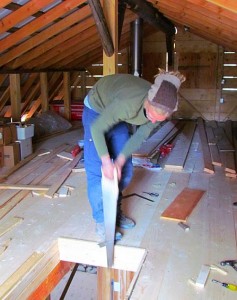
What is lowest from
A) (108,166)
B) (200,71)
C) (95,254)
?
(95,254)

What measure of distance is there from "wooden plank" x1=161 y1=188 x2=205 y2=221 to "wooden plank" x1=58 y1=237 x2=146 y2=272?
0.55 metres

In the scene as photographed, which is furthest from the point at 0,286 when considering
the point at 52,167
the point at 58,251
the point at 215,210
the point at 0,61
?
the point at 0,61

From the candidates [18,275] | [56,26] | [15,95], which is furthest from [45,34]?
[18,275]

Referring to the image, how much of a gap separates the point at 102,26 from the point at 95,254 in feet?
7.16

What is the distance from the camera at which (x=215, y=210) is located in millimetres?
2871

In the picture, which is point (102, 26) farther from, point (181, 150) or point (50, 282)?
point (50, 282)

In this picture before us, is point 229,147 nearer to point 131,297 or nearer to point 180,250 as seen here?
point 180,250

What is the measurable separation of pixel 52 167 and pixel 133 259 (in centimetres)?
215

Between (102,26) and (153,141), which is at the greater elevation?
(102,26)

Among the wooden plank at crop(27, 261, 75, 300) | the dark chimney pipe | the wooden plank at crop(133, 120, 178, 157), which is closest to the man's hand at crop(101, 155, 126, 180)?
the wooden plank at crop(27, 261, 75, 300)

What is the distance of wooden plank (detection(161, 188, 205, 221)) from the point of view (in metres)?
2.72

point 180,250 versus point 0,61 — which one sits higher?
point 0,61

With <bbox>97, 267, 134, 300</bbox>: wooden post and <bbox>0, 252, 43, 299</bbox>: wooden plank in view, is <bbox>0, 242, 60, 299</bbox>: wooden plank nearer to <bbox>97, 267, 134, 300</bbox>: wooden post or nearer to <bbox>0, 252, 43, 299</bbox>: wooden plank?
<bbox>0, 252, 43, 299</bbox>: wooden plank

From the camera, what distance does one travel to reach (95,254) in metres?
2.34
